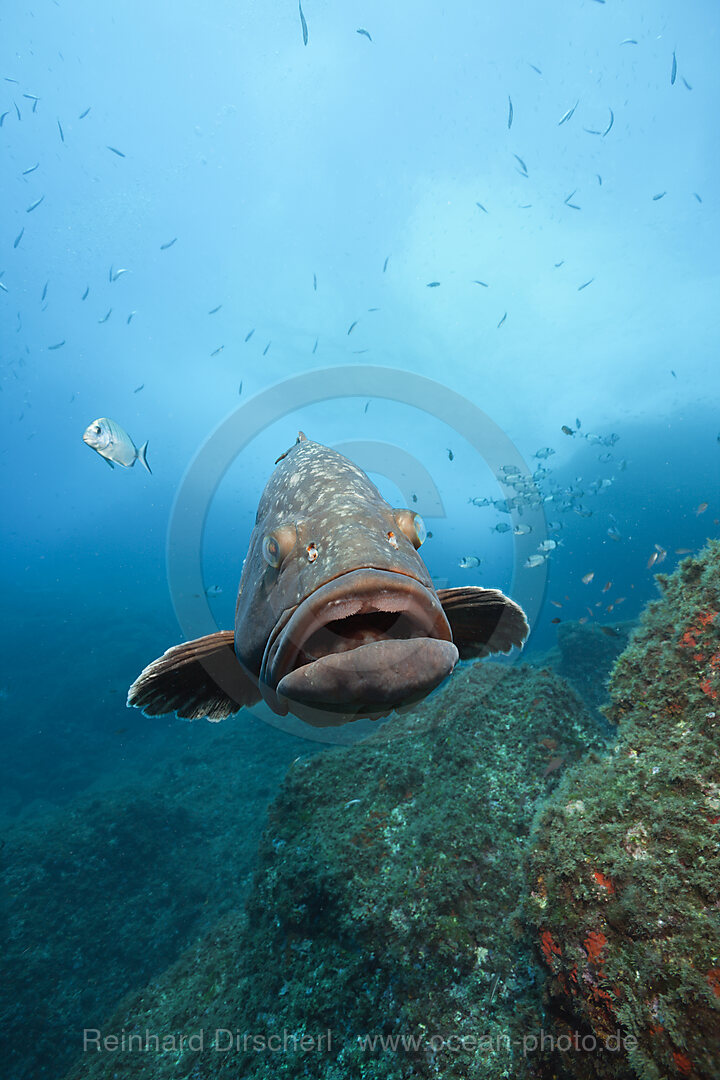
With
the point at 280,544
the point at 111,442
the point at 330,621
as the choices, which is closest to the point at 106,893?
the point at 111,442

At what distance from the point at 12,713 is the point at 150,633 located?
12.4 meters

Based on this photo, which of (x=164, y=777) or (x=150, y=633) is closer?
(x=164, y=777)

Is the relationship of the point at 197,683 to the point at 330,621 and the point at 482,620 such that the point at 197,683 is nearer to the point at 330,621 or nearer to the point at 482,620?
the point at 330,621

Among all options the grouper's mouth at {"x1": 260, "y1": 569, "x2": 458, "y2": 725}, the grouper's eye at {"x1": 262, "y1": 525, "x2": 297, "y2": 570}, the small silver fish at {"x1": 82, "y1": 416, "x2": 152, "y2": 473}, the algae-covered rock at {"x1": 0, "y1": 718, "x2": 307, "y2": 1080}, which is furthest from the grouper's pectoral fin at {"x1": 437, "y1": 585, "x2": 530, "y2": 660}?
the algae-covered rock at {"x1": 0, "y1": 718, "x2": 307, "y2": 1080}

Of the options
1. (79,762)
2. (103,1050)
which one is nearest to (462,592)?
(103,1050)

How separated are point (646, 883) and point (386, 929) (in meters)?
3.25

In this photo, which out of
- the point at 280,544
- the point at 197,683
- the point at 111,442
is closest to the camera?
the point at 280,544

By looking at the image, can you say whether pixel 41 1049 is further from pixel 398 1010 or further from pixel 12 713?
pixel 12 713

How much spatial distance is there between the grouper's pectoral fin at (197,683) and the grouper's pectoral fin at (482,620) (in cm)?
187

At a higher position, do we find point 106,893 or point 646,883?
point 646,883

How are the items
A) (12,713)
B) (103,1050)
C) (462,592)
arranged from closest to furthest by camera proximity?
(462,592), (103,1050), (12,713)

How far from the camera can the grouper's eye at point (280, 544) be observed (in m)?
2.70

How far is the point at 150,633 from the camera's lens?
34938mm

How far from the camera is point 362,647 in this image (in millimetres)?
1864
